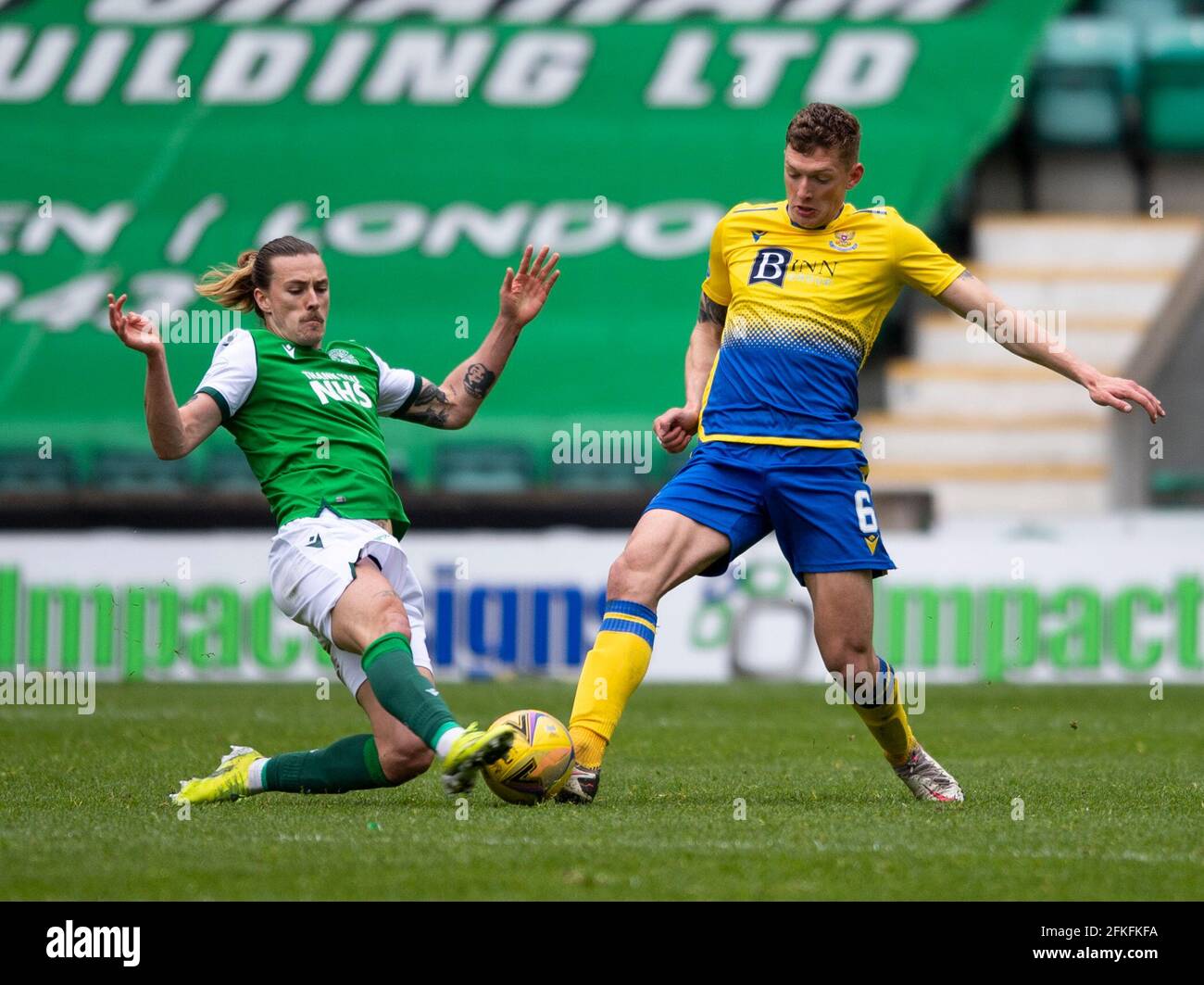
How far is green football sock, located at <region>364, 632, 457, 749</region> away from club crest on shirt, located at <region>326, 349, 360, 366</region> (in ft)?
3.30

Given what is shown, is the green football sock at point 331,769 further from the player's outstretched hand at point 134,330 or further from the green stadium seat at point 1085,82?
the green stadium seat at point 1085,82

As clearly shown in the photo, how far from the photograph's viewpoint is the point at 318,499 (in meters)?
5.84

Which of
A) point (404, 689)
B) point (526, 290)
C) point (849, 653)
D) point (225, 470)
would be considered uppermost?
point (225, 470)

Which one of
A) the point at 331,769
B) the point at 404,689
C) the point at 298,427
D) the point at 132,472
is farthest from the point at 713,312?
the point at 132,472

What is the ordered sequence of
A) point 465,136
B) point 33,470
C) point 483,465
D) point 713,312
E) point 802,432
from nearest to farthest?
point 802,432
point 713,312
point 33,470
point 483,465
point 465,136

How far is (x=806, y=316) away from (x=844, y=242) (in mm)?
273

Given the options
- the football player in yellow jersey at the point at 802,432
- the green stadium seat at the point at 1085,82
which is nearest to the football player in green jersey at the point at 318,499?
the football player in yellow jersey at the point at 802,432

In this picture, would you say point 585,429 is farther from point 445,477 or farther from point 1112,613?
point 1112,613

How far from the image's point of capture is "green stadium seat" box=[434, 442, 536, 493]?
61.3ft

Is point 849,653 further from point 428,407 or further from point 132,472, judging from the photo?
point 132,472

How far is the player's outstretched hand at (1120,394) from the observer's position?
18.5ft

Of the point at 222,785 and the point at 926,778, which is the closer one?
the point at 222,785

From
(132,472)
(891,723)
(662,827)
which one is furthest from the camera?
(132,472)

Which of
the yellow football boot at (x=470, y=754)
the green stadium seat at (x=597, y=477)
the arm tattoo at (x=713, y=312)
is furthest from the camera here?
the green stadium seat at (x=597, y=477)
